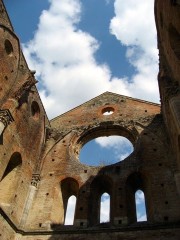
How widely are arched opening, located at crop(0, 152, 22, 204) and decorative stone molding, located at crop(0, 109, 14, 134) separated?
1.84 meters

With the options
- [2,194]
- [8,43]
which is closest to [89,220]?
[2,194]

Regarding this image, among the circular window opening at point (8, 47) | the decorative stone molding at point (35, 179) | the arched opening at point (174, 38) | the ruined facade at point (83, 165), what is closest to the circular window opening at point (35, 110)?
the ruined facade at point (83, 165)

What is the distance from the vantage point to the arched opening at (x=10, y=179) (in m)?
11.7

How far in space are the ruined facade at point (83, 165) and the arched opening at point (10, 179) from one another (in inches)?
1.6

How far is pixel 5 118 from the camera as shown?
37.0 feet

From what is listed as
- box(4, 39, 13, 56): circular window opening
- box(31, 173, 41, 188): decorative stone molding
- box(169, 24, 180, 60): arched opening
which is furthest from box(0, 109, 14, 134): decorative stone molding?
box(169, 24, 180, 60): arched opening

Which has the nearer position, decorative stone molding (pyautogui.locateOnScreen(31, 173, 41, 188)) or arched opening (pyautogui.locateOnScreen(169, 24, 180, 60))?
arched opening (pyautogui.locateOnScreen(169, 24, 180, 60))

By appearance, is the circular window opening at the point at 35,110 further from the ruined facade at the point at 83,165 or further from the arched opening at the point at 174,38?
the arched opening at the point at 174,38

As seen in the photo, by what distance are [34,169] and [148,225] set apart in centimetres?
606

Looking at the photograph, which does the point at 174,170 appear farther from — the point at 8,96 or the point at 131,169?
the point at 8,96

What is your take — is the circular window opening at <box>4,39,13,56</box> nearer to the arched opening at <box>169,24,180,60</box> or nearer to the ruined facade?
the ruined facade

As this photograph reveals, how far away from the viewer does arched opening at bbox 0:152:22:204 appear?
11.7 m

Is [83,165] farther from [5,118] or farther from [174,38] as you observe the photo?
[174,38]

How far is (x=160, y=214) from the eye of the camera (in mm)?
10703
